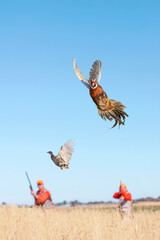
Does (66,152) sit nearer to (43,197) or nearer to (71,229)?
(71,229)

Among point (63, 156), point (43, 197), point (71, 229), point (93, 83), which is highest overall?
point (43, 197)

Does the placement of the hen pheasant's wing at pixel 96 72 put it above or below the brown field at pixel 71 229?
above

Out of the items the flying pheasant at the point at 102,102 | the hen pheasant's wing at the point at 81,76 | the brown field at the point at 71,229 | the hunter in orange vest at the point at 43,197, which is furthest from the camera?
the hunter in orange vest at the point at 43,197

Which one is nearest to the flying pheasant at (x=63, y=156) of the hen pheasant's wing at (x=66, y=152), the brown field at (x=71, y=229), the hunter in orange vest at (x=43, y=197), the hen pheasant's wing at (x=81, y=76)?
the hen pheasant's wing at (x=66, y=152)

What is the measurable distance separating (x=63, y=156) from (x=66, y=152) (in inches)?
4.9

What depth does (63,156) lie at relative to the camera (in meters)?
3.75

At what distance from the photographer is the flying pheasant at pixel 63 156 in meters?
3.59

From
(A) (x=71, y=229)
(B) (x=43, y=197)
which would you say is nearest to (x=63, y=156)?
(A) (x=71, y=229)

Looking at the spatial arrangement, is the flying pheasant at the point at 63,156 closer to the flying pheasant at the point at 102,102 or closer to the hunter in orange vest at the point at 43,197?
the flying pheasant at the point at 102,102

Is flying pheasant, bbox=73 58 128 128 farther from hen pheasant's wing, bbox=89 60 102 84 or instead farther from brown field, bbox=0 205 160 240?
brown field, bbox=0 205 160 240

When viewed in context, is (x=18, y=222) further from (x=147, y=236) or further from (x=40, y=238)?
(x=147, y=236)

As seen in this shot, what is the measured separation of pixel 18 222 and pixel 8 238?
1.72 meters

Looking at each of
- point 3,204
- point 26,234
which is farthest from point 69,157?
point 3,204

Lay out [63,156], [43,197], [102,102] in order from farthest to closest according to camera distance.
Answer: [43,197]
[63,156]
[102,102]
